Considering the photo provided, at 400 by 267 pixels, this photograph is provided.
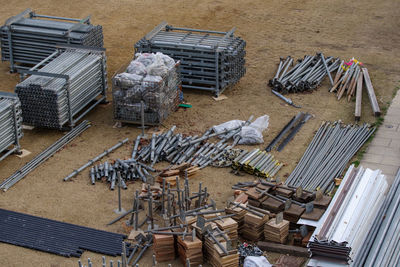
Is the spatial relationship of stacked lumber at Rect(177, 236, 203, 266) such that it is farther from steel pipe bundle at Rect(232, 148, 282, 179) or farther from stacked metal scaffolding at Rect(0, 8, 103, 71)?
stacked metal scaffolding at Rect(0, 8, 103, 71)

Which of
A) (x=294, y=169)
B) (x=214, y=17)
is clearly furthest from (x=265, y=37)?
(x=294, y=169)

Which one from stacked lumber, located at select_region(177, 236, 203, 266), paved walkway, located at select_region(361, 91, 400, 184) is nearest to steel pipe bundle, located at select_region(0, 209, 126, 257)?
stacked lumber, located at select_region(177, 236, 203, 266)

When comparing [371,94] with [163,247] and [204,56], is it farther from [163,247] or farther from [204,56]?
[163,247]

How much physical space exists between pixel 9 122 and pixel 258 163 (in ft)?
24.9

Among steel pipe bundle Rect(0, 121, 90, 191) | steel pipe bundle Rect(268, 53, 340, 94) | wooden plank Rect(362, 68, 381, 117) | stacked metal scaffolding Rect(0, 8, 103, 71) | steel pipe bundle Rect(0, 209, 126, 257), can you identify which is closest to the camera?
steel pipe bundle Rect(0, 209, 126, 257)

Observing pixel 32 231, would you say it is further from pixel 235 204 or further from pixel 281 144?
pixel 281 144

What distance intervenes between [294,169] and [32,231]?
307 inches

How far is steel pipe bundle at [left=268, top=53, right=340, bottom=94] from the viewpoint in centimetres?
2553

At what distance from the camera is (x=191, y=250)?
52.3 feet

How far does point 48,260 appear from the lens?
16.4 meters

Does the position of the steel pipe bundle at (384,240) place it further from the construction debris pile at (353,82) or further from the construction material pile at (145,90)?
the construction material pile at (145,90)

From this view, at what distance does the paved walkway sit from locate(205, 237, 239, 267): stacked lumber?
6.12m

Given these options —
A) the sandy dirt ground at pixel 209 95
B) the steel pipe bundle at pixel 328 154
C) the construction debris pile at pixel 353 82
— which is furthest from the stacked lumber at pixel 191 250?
the construction debris pile at pixel 353 82

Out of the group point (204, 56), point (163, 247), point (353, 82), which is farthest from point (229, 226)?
point (353, 82)
